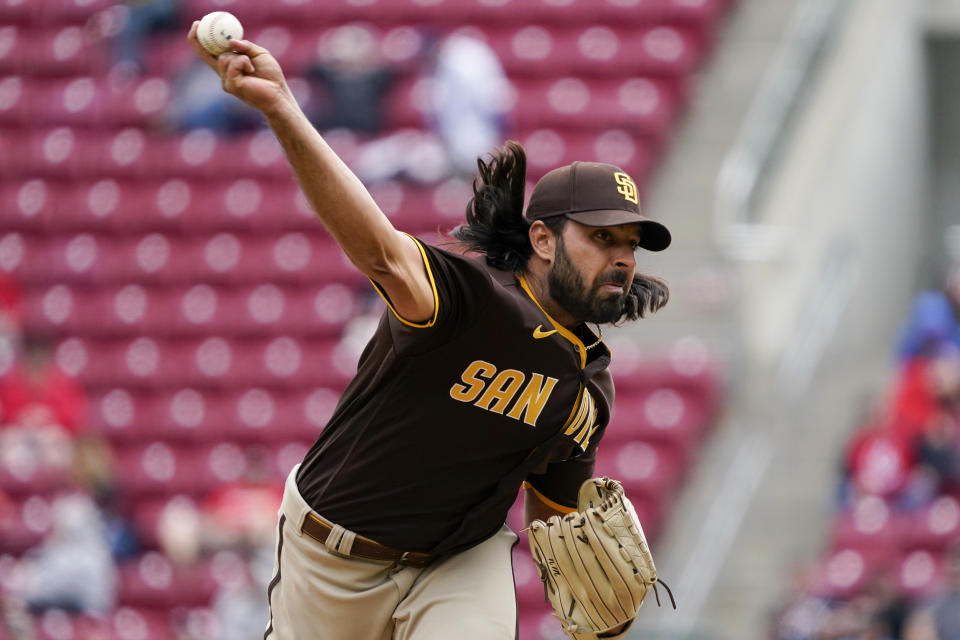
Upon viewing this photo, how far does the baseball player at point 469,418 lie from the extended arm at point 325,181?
0.11 meters

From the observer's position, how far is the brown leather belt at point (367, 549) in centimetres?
363

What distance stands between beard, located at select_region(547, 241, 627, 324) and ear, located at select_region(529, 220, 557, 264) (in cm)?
3

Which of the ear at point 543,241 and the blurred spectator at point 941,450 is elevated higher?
the ear at point 543,241

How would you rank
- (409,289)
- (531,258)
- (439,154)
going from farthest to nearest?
(439,154), (531,258), (409,289)

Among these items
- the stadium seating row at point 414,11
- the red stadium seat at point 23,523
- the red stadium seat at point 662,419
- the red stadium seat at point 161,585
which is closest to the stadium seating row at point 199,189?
the stadium seating row at point 414,11

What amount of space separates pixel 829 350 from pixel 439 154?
2.60 metres

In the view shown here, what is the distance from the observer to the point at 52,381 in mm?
9281

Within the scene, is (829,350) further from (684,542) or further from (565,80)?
(565,80)

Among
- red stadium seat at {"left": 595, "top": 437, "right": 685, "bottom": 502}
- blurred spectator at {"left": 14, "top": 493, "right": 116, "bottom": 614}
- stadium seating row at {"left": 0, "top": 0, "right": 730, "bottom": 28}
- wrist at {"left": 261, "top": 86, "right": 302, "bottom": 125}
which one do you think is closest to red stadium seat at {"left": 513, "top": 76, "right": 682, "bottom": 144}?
stadium seating row at {"left": 0, "top": 0, "right": 730, "bottom": 28}

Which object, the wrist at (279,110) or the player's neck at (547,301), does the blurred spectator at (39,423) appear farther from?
the wrist at (279,110)

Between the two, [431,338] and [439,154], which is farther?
[439,154]

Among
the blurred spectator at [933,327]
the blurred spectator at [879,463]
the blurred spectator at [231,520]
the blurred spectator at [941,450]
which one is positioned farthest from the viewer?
the blurred spectator at [231,520]

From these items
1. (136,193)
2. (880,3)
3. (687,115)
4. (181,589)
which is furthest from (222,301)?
(880,3)

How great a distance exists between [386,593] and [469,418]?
483 millimetres
